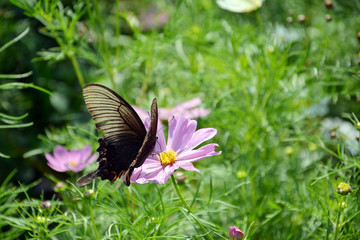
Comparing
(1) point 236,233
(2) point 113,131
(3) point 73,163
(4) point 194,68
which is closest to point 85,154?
(3) point 73,163

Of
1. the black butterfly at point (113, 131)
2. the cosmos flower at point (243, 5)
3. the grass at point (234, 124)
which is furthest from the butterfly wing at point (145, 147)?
the cosmos flower at point (243, 5)

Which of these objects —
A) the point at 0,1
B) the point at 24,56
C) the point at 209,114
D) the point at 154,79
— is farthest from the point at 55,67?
the point at 209,114

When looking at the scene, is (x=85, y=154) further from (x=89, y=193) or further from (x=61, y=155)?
(x=89, y=193)

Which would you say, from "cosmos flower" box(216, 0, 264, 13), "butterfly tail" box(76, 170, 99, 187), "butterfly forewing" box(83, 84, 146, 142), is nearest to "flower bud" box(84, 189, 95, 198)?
"butterfly tail" box(76, 170, 99, 187)

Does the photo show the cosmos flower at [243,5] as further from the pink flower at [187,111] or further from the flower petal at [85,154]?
the flower petal at [85,154]

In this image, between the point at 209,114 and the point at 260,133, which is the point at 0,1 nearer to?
the point at 209,114
